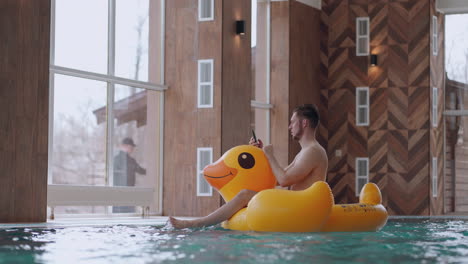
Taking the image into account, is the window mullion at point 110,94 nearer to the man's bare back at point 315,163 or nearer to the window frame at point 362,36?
the man's bare back at point 315,163

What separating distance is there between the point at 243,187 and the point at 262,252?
1977 mm

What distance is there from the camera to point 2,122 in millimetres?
8469

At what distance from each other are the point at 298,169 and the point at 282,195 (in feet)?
1.58

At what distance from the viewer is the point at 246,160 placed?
6367 millimetres

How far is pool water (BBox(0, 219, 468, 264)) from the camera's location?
13.5 feet

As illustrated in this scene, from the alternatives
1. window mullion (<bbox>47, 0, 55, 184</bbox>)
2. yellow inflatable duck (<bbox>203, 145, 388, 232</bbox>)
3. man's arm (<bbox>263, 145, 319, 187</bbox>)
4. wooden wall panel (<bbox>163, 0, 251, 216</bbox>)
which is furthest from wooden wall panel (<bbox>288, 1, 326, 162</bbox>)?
man's arm (<bbox>263, 145, 319, 187</bbox>)

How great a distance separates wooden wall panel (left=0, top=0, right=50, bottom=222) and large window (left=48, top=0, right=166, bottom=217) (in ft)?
4.66

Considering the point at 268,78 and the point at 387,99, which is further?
the point at 387,99

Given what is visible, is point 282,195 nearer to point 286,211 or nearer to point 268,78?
point 286,211

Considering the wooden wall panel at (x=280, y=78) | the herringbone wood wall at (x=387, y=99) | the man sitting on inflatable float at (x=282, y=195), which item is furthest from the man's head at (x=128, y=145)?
the man sitting on inflatable float at (x=282, y=195)

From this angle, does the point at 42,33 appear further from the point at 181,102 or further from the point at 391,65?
the point at 391,65

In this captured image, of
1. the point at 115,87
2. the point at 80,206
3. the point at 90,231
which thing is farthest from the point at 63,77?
the point at 90,231

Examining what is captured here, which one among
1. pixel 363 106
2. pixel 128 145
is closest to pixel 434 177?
pixel 363 106

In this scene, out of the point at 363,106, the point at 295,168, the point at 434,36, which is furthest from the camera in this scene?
the point at 363,106
